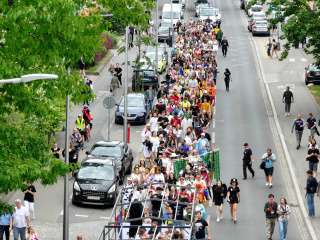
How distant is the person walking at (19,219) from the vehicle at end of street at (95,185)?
14.9 feet

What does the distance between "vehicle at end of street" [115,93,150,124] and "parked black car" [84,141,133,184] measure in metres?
7.83

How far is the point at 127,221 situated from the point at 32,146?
2.87 m

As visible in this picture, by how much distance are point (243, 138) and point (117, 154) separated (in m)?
8.68

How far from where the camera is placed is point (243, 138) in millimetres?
39250

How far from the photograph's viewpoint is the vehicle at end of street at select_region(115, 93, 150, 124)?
4131cm

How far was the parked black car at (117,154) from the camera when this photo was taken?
31.9m

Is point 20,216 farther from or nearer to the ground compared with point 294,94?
farther from the ground

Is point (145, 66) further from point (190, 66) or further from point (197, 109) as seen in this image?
point (197, 109)

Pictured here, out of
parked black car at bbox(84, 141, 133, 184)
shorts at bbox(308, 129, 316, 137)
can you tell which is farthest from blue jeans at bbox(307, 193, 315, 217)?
shorts at bbox(308, 129, 316, 137)

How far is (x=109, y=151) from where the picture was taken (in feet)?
107

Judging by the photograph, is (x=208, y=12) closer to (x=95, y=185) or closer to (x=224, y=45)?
(x=224, y=45)

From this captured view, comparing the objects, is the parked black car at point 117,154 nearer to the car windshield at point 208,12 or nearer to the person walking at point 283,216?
the person walking at point 283,216

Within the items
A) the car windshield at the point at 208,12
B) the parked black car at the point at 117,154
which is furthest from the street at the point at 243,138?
the car windshield at the point at 208,12

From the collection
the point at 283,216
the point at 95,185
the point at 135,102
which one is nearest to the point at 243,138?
the point at 135,102
